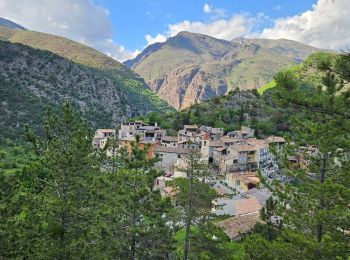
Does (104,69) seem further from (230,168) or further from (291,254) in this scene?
(291,254)

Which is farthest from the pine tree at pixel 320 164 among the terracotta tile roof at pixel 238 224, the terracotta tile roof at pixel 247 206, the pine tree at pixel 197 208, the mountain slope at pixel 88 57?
the mountain slope at pixel 88 57

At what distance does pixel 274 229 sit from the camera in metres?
22.5

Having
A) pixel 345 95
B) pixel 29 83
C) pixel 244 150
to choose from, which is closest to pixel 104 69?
pixel 29 83

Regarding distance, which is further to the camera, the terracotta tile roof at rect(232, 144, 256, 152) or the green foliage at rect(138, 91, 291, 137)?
A: the green foliage at rect(138, 91, 291, 137)

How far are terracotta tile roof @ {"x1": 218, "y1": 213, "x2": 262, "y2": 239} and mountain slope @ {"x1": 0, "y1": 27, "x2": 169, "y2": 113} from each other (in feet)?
397

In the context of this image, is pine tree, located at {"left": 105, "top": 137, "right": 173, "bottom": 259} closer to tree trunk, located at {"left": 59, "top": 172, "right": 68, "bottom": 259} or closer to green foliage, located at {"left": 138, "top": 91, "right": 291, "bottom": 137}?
tree trunk, located at {"left": 59, "top": 172, "right": 68, "bottom": 259}

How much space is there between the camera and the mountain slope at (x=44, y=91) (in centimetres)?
8029

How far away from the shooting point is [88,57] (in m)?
164

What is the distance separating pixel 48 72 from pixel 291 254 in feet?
328

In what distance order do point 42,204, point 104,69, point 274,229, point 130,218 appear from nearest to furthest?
point 42,204 < point 130,218 < point 274,229 < point 104,69

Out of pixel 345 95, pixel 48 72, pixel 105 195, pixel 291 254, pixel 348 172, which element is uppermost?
pixel 48 72

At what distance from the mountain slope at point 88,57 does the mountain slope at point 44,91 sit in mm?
38106

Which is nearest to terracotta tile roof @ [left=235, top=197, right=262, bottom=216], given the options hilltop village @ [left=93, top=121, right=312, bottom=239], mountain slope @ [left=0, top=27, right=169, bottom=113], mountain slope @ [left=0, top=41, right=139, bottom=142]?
hilltop village @ [left=93, top=121, right=312, bottom=239]

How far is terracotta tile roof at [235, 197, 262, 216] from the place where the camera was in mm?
37938
